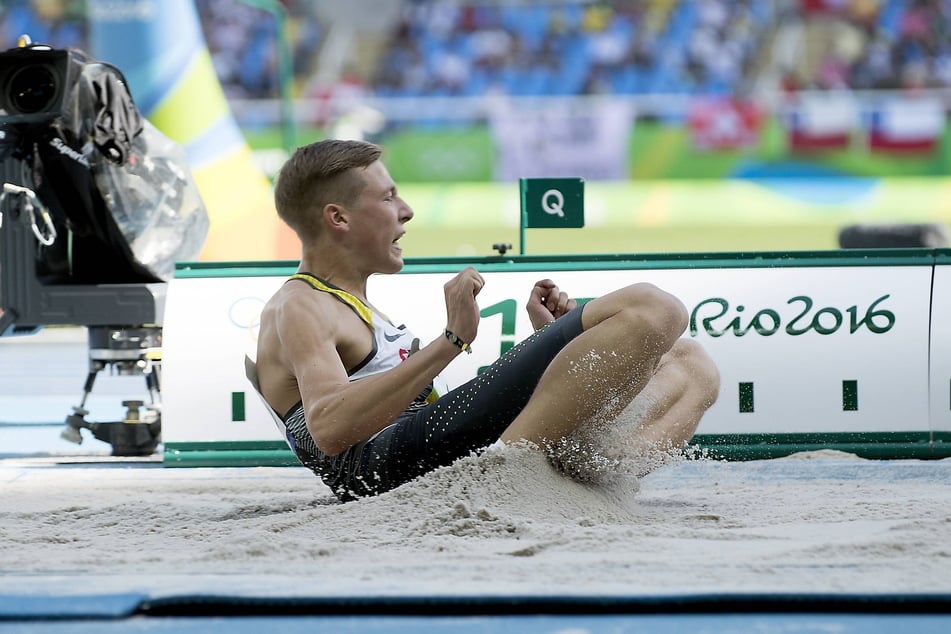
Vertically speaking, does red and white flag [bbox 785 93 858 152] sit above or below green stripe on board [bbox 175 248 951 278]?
above

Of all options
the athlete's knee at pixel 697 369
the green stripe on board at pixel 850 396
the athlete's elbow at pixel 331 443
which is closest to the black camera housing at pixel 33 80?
the athlete's elbow at pixel 331 443

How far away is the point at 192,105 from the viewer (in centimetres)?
997

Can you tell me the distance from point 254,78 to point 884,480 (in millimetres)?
17078

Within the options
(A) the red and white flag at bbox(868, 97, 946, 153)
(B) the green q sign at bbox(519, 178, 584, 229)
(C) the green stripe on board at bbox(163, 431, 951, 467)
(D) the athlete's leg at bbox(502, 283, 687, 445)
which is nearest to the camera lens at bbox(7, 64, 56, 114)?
(B) the green q sign at bbox(519, 178, 584, 229)

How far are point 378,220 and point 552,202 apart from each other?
6.35ft

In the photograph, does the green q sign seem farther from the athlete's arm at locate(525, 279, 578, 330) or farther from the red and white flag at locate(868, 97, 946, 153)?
the red and white flag at locate(868, 97, 946, 153)

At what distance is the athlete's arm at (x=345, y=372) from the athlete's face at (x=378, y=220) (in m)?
0.22

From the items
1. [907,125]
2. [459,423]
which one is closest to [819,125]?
[907,125]

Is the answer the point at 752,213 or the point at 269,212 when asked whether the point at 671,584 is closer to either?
the point at 269,212

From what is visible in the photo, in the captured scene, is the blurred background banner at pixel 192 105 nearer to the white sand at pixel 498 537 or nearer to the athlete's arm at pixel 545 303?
the white sand at pixel 498 537

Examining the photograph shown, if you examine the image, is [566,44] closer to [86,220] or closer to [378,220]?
[86,220]

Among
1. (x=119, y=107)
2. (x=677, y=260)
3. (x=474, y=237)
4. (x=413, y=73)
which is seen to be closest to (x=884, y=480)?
(x=677, y=260)

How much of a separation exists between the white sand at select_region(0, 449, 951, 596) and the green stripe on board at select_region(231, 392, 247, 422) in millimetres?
455

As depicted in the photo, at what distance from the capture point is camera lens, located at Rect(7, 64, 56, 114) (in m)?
5.47
